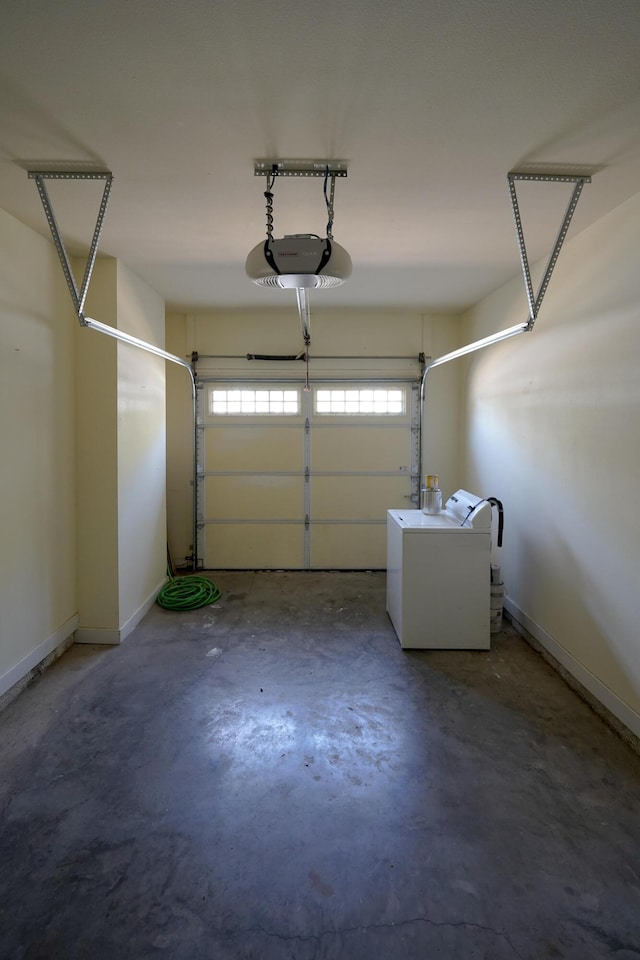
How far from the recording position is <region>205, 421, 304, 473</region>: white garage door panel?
4590 millimetres

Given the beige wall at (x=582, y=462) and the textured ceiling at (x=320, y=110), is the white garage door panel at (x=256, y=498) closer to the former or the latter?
the beige wall at (x=582, y=462)

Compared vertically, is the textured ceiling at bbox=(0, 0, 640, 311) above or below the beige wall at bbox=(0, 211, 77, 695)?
above

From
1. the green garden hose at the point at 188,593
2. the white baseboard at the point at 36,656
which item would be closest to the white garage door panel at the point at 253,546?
the green garden hose at the point at 188,593

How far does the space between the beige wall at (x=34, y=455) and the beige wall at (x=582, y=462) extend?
10.2 ft

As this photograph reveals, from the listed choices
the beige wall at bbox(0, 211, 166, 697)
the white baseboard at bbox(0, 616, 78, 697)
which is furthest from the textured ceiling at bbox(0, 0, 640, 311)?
the white baseboard at bbox(0, 616, 78, 697)

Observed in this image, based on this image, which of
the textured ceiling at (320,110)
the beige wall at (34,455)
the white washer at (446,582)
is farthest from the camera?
the white washer at (446,582)

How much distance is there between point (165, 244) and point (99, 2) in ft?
5.43

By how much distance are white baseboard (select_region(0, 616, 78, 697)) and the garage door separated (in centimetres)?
175

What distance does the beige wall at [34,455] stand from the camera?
2.36 m

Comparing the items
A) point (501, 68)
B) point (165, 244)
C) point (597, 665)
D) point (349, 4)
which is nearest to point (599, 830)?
point (597, 665)

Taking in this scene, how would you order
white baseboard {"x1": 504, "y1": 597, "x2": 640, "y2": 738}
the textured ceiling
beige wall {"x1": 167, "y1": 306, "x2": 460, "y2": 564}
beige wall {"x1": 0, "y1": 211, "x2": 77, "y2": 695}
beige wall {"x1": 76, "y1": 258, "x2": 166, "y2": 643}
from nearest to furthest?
1. the textured ceiling
2. white baseboard {"x1": 504, "y1": 597, "x2": 640, "y2": 738}
3. beige wall {"x1": 0, "y1": 211, "x2": 77, "y2": 695}
4. beige wall {"x1": 76, "y1": 258, "x2": 166, "y2": 643}
5. beige wall {"x1": 167, "y1": 306, "x2": 460, "y2": 564}

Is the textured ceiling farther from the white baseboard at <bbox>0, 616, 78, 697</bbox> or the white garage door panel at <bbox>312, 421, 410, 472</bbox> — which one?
the white baseboard at <bbox>0, 616, 78, 697</bbox>

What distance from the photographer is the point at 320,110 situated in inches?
62.7

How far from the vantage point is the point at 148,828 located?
1621mm
